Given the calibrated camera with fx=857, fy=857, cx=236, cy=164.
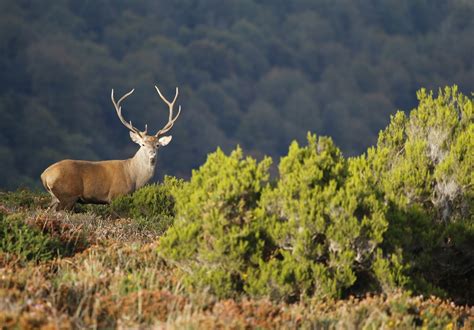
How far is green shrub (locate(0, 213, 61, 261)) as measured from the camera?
8.30m

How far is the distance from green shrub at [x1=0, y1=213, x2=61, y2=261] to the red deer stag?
573cm

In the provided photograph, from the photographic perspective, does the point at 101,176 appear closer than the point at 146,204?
No

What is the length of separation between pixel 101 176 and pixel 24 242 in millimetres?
6663

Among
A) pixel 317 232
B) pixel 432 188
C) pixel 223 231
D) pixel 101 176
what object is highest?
pixel 101 176

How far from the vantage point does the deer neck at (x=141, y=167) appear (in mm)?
15625

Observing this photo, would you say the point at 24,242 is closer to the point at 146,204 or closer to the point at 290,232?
the point at 290,232

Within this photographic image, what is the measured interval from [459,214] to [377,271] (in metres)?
2.76

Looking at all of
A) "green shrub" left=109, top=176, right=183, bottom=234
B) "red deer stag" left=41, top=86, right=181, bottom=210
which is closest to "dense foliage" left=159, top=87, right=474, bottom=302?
"green shrub" left=109, top=176, right=183, bottom=234

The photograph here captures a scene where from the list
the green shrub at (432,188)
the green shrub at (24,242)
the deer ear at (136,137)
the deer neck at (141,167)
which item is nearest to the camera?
the green shrub at (24,242)

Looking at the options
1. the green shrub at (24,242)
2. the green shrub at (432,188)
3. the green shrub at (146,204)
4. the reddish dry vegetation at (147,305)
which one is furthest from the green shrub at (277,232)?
the green shrub at (146,204)

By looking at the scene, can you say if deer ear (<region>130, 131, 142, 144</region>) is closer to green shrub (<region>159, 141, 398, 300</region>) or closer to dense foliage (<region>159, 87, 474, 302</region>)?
dense foliage (<region>159, 87, 474, 302</region>)

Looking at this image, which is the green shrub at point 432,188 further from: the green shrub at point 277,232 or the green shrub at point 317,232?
the green shrub at point 277,232

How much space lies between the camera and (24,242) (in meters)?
8.52

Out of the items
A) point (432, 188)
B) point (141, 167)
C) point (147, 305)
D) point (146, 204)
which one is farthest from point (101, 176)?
point (147, 305)
